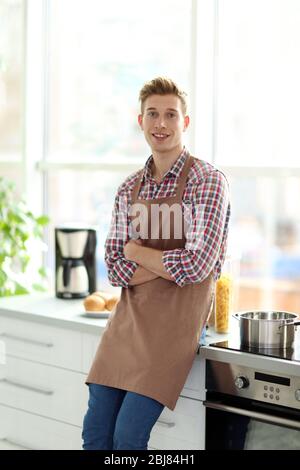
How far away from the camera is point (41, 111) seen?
4.10m

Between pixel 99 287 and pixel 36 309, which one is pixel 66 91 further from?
pixel 36 309

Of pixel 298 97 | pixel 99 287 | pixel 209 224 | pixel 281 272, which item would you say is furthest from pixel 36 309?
pixel 281 272

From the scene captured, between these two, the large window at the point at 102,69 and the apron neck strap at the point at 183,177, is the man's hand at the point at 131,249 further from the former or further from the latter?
the large window at the point at 102,69

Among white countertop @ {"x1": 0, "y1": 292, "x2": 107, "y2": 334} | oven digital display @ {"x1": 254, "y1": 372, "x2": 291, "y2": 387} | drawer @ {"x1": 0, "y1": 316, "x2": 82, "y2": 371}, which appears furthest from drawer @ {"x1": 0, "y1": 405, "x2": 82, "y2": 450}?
oven digital display @ {"x1": 254, "y1": 372, "x2": 291, "y2": 387}

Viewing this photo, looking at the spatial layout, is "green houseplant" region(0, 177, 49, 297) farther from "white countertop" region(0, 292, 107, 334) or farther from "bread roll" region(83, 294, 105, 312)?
"bread roll" region(83, 294, 105, 312)

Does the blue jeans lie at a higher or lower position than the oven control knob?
lower

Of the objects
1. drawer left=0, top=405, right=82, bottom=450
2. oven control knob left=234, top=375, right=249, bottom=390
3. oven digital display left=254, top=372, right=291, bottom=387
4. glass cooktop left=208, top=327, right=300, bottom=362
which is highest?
glass cooktop left=208, top=327, right=300, bottom=362

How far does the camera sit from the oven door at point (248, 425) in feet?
8.41

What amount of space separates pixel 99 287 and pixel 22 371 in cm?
74

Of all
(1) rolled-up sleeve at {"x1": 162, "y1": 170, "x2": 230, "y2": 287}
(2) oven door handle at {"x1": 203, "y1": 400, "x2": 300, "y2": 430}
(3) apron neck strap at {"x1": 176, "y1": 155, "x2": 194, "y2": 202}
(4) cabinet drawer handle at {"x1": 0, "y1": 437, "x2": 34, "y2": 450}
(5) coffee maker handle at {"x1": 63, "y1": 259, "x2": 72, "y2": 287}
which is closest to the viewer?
(2) oven door handle at {"x1": 203, "y1": 400, "x2": 300, "y2": 430}

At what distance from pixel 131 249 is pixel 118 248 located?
82 mm

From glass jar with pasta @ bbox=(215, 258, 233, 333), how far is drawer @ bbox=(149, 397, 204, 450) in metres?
0.31

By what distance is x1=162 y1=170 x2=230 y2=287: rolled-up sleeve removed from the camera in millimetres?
2619

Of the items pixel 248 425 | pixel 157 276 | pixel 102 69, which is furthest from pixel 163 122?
pixel 102 69
